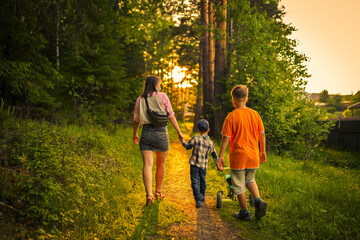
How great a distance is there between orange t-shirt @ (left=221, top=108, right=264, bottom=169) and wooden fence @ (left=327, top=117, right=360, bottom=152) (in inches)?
472

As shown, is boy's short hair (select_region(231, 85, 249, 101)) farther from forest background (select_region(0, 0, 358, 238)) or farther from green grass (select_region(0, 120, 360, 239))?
forest background (select_region(0, 0, 358, 238))

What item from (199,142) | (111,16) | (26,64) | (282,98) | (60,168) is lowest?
(60,168)

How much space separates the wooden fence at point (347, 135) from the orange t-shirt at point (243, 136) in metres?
12.0

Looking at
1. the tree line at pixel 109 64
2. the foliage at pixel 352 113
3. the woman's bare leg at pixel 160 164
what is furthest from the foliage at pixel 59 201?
the foliage at pixel 352 113

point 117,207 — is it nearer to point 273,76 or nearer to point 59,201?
point 59,201

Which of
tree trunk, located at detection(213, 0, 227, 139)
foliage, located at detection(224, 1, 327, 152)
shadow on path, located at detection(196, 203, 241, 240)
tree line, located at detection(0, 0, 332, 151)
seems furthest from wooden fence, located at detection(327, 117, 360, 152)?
shadow on path, located at detection(196, 203, 241, 240)

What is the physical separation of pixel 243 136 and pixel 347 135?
42.9 feet

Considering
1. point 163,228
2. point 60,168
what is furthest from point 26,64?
point 163,228

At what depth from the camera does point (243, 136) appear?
3.67 metres

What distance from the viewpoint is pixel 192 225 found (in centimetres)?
365

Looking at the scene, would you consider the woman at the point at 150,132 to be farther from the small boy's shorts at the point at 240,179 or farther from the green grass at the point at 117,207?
the small boy's shorts at the point at 240,179

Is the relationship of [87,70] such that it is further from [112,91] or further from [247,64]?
[247,64]

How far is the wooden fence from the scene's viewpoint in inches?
488

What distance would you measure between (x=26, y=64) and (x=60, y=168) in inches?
125
